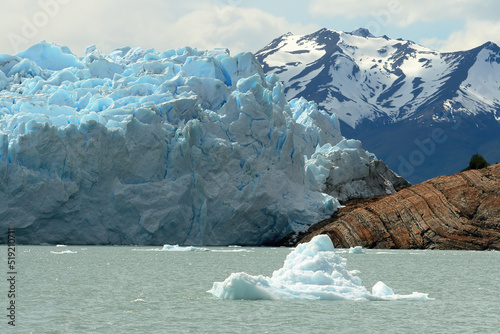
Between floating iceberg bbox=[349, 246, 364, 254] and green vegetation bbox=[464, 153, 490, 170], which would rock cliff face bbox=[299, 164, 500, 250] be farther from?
green vegetation bbox=[464, 153, 490, 170]

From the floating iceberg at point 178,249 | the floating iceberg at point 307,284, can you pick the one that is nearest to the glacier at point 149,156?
the floating iceberg at point 178,249

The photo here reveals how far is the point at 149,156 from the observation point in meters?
58.5

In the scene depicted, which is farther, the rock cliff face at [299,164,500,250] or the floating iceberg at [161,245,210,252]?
the rock cliff face at [299,164,500,250]

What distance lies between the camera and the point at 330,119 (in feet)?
303

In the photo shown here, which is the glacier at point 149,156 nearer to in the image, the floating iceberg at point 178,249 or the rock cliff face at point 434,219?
the floating iceberg at point 178,249

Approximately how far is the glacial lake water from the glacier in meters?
18.5

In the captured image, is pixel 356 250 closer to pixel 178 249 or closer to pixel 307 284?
pixel 178 249

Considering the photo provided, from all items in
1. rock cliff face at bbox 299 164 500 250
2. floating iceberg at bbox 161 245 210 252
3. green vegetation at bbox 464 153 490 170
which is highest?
green vegetation at bbox 464 153 490 170

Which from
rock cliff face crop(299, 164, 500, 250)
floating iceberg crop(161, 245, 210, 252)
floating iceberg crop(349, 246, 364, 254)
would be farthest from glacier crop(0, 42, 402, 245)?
floating iceberg crop(349, 246, 364, 254)

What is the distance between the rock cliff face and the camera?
188ft

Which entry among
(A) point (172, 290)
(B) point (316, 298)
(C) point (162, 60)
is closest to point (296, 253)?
(B) point (316, 298)

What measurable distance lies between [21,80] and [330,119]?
1561 inches

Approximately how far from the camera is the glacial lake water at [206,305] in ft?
60.0

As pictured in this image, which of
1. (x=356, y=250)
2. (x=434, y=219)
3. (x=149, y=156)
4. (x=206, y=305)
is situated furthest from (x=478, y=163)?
(x=206, y=305)
